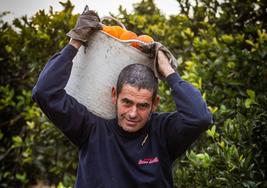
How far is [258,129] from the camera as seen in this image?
2980 millimetres

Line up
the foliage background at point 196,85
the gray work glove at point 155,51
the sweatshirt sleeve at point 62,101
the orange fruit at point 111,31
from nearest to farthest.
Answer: the sweatshirt sleeve at point 62,101
the gray work glove at point 155,51
the orange fruit at point 111,31
the foliage background at point 196,85

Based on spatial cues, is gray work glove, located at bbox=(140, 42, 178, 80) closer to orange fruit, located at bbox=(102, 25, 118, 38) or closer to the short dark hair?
the short dark hair

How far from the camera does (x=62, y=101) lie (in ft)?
7.64

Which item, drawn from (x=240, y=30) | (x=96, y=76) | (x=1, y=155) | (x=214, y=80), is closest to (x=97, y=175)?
(x=96, y=76)

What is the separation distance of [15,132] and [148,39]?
310 centimetres

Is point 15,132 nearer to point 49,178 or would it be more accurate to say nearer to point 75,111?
point 49,178

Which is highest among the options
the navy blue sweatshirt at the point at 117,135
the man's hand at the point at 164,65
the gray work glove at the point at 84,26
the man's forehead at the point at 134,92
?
the gray work glove at the point at 84,26

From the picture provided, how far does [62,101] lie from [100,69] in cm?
29

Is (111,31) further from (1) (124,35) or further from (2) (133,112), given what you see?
(2) (133,112)

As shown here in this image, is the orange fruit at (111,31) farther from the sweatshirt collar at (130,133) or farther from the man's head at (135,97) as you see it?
the sweatshirt collar at (130,133)

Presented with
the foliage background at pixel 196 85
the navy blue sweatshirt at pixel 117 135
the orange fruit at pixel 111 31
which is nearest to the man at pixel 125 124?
the navy blue sweatshirt at pixel 117 135

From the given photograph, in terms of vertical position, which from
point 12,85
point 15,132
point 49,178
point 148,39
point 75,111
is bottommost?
point 49,178

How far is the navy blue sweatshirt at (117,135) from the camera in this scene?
2.32m

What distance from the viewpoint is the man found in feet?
7.62
